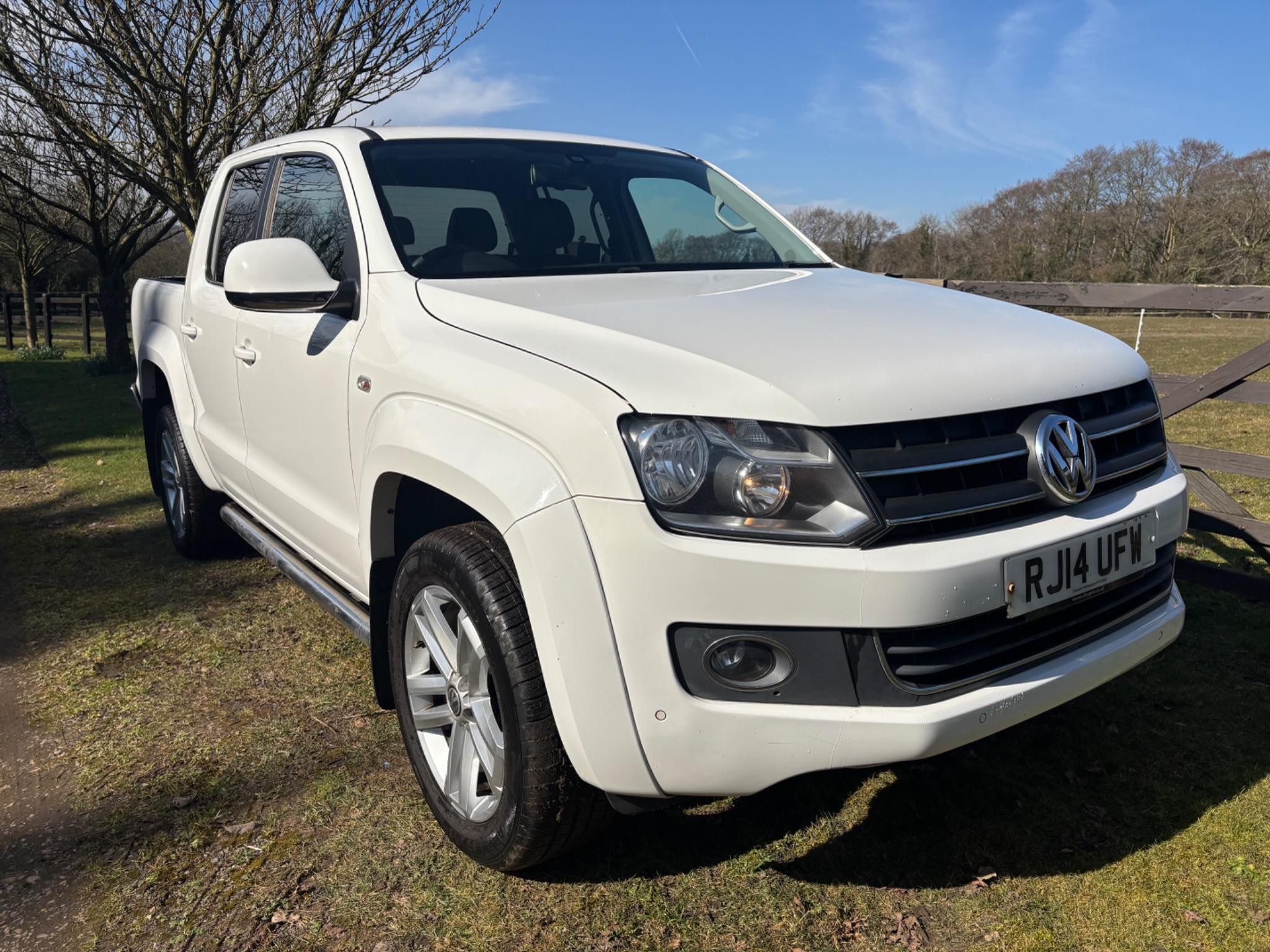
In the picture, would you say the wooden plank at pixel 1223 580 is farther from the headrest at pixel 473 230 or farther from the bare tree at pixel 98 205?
the bare tree at pixel 98 205

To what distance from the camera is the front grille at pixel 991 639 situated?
1.87 metres

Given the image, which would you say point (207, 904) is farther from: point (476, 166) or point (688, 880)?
point (476, 166)

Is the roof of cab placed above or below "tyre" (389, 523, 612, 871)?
above

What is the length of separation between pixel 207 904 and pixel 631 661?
4.38 feet

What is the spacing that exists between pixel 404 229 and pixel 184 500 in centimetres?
257

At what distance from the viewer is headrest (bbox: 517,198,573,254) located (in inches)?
118

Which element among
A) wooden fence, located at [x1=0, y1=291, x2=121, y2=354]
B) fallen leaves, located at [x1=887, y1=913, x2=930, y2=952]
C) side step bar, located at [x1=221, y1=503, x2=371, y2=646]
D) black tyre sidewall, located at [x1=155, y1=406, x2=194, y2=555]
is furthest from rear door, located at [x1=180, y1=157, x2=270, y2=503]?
wooden fence, located at [x1=0, y1=291, x2=121, y2=354]

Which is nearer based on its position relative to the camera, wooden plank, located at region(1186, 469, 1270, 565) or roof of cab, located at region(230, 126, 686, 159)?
roof of cab, located at region(230, 126, 686, 159)

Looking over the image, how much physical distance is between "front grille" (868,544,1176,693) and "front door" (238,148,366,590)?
1.61 meters

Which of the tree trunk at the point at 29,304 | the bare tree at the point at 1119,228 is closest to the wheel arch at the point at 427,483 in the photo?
the tree trunk at the point at 29,304

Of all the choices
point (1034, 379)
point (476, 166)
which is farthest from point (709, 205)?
point (1034, 379)

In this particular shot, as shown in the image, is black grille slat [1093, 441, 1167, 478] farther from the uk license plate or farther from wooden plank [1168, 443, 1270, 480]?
wooden plank [1168, 443, 1270, 480]

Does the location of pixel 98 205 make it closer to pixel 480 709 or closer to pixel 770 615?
pixel 480 709

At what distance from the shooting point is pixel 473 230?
2.94m
